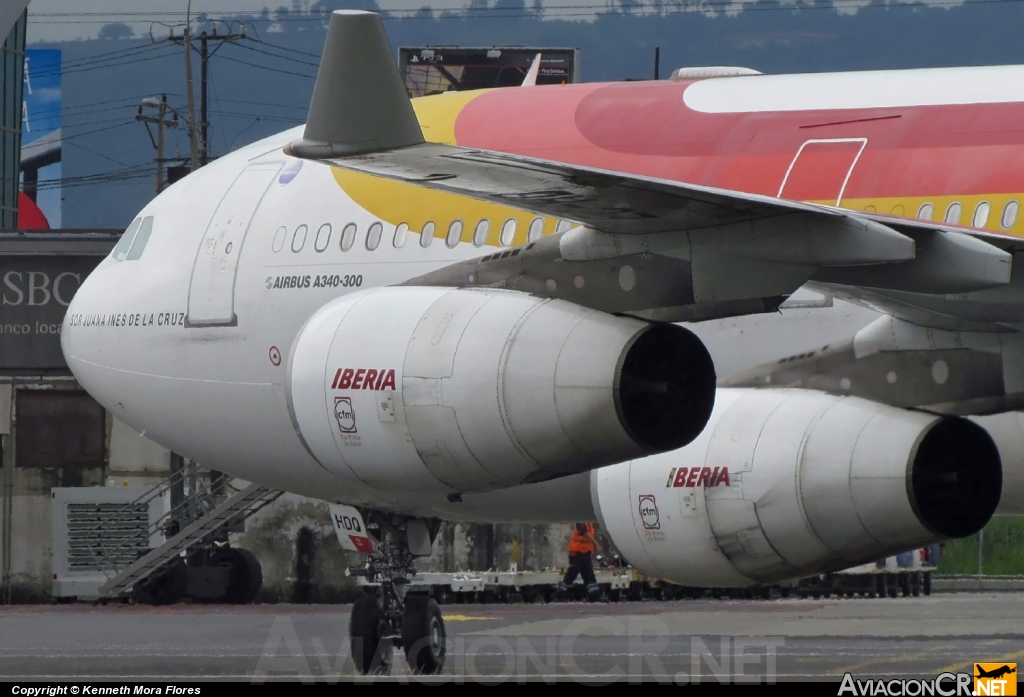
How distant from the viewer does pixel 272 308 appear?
489 inches

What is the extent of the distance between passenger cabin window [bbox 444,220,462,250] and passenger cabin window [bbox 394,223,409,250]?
1.32 ft

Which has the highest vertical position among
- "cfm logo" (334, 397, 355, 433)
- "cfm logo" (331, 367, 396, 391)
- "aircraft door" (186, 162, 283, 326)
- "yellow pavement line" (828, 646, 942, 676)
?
"aircraft door" (186, 162, 283, 326)

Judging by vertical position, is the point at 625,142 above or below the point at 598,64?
below

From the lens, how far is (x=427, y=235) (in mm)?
11719

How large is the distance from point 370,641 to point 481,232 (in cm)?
378

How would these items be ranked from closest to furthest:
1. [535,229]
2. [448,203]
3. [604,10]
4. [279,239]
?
1. [535,229]
2. [448,203]
3. [279,239]
4. [604,10]

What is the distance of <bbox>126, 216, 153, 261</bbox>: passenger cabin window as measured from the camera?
1386cm

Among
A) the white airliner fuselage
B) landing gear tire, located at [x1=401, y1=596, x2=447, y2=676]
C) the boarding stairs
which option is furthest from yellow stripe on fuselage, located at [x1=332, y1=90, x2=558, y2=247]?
the boarding stairs

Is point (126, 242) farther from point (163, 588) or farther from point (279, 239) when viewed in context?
point (163, 588)

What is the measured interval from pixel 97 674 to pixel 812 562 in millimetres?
6382

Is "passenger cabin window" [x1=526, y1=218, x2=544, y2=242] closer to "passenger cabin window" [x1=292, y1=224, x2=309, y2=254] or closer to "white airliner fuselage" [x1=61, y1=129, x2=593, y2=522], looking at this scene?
"white airliner fuselage" [x1=61, y1=129, x2=593, y2=522]

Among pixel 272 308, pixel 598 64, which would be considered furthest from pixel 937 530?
pixel 598 64

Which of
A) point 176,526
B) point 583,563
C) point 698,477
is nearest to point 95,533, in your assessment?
point 176,526

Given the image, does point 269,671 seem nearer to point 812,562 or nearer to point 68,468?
point 812,562
